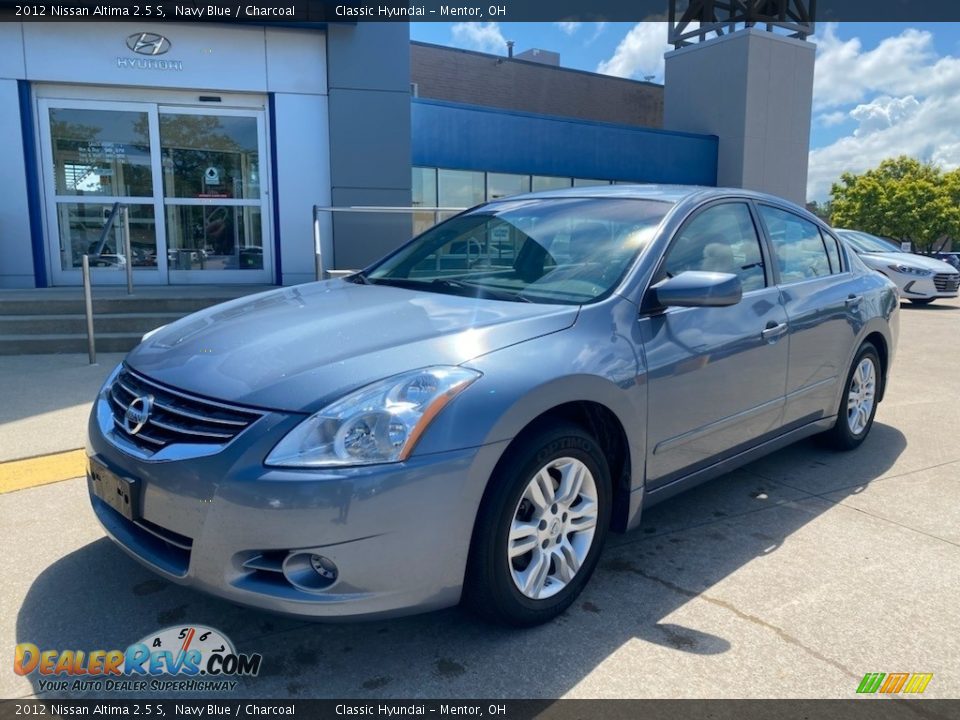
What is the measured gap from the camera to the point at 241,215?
10617mm

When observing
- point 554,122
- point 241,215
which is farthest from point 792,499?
point 554,122

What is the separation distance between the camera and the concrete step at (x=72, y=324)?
308 inches

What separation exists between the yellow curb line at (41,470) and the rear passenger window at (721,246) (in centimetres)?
327

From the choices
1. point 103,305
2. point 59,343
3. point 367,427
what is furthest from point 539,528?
point 103,305

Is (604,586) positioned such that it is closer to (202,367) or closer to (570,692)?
(570,692)

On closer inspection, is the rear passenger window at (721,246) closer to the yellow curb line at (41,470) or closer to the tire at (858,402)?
the tire at (858,402)

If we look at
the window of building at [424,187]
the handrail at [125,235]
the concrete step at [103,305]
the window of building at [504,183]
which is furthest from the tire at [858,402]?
the window of building at [504,183]

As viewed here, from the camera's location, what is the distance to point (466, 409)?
233 centimetres

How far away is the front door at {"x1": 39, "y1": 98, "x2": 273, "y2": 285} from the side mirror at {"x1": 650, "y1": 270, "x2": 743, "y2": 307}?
28.2 feet

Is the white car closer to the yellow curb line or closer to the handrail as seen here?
the handrail

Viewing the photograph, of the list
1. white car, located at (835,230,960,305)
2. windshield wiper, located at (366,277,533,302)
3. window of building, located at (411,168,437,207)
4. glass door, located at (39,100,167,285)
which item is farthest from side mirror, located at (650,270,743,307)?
window of building, located at (411,168,437,207)

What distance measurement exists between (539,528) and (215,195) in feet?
30.5

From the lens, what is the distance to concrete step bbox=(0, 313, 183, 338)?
7.81 metres

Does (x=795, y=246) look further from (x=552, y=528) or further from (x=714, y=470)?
(x=552, y=528)
